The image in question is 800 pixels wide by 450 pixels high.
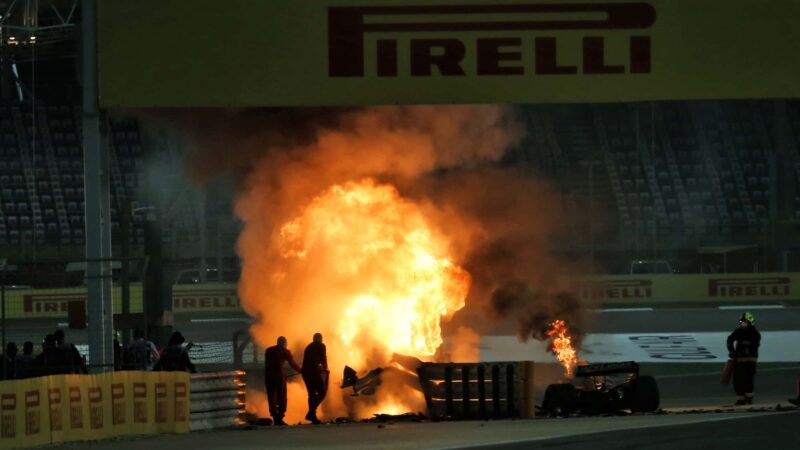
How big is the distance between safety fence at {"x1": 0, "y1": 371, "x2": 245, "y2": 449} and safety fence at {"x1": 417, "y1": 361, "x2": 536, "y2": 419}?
265cm

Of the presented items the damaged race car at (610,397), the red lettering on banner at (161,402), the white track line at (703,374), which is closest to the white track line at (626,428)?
the damaged race car at (610,397)

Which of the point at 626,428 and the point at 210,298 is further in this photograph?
the point at 210,298

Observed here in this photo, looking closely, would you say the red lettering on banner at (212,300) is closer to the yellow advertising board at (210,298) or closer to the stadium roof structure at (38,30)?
the yellow advertising board at (210,298)

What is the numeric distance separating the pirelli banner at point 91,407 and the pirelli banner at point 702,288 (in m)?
22.9

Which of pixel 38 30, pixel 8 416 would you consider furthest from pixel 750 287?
pixel 8 416

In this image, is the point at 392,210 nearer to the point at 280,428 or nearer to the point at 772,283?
the point at 280,428

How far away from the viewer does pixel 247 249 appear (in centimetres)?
2005

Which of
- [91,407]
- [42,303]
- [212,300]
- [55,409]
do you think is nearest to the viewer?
[55,409]

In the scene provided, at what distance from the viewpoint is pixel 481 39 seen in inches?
612

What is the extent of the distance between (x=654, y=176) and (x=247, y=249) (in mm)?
25014

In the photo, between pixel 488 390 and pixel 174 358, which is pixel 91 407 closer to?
pixel 174 358

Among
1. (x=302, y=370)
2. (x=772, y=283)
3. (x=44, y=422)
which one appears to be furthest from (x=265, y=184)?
(x=772, y=283)

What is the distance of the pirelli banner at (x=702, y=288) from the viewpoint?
37.1 meters

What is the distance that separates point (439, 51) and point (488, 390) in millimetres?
4277
